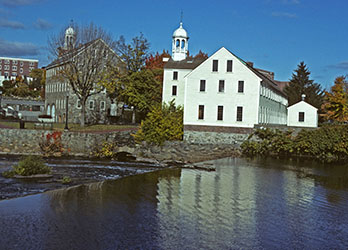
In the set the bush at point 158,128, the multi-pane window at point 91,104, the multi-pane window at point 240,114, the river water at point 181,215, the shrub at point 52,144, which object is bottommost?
the river water at point 181,215

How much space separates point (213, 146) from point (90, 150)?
38.6 ft

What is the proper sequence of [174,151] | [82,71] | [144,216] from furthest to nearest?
1. [82,71]
2. [174,151]
3. [144,216]

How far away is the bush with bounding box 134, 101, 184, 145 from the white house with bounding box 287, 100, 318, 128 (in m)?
19.3

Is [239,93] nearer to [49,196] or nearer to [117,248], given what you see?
[49,196]

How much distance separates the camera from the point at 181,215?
1647cm

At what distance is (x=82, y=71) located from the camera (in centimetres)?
4562

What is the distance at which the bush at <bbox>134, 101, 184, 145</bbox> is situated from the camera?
4006 cm

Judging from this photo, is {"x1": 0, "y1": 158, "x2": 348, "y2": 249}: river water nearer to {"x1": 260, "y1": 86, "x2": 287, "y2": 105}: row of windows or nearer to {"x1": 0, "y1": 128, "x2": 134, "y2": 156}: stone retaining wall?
{"x1": 0, "y1": 128, "x2": 134, "y2": 156}: stone retaining wall

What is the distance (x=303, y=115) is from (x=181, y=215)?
41.1 m

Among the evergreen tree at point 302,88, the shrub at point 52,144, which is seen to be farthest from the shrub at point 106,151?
the evergreen tree at point 302,88

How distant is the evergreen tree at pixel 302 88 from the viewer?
68.8 meters

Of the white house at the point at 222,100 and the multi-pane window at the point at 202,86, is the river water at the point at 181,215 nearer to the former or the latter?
the white house at the point at 222,100

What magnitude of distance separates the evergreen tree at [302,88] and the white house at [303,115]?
47.6 ft

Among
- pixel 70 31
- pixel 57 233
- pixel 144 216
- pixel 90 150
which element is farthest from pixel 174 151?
pixel 57 233
